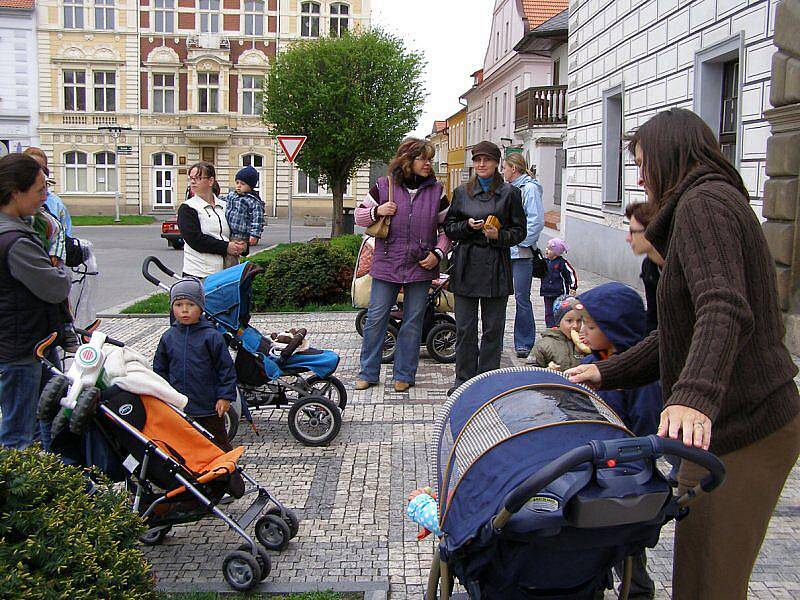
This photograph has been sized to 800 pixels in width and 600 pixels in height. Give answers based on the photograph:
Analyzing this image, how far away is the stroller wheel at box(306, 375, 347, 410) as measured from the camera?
264 inches

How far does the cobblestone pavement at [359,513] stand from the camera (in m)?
4.18

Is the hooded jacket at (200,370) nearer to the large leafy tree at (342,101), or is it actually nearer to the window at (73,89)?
the large leafy tree at (342,101)

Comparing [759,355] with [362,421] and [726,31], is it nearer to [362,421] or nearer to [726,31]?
[362,421]

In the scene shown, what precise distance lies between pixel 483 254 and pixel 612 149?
1217 centimetres

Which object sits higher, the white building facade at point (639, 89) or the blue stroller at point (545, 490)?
the white building facade at point (639, 89)

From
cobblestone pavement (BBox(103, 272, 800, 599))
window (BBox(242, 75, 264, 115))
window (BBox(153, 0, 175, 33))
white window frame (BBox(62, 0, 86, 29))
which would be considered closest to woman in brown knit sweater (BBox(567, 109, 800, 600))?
cobblestone pavement (BBox(103, 272, 800, 599))

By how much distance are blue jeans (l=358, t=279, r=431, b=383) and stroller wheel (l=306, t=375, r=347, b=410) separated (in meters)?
1.07

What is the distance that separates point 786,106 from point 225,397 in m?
7.26

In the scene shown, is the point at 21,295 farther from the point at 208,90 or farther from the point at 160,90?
the point at 160,90

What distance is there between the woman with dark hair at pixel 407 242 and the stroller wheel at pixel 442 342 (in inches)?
49.4

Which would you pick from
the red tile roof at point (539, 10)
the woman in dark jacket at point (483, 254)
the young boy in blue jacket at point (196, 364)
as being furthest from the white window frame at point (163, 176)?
the young boy in blue jacket at point (196, 364)

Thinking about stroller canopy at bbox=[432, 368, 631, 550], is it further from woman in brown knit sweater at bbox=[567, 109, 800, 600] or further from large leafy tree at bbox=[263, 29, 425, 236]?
large leafy tree at bbox=[263, 29, 425, 236]

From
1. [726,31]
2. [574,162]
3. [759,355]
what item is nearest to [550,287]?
[726,31]

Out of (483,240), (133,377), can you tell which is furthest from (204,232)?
(133,377)
